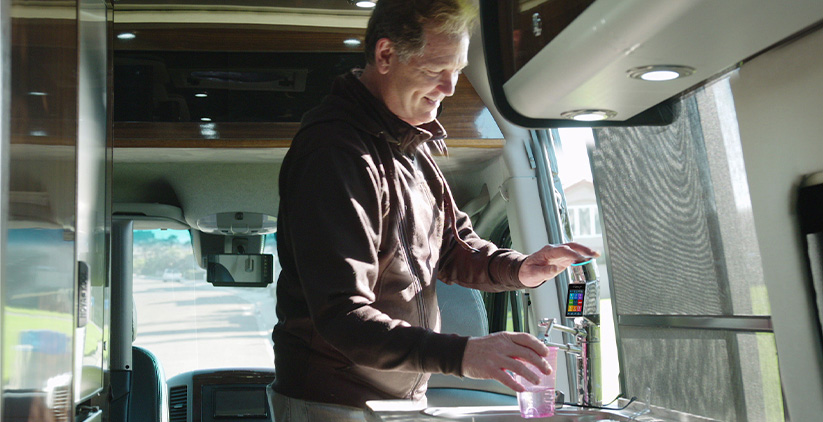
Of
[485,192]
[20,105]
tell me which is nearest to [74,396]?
[20,105]

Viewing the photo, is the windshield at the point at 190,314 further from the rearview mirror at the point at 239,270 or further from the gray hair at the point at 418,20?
the gray hair at the point at 418,20

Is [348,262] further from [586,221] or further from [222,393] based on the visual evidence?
[222,393]

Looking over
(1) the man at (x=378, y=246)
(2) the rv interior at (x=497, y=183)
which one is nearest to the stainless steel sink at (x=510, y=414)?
(2) the rv interior at (x=497, y=183)

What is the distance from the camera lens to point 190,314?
3.64 meters

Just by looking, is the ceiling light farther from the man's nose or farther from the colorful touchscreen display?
the colorful touchscreen display

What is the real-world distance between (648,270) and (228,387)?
2.31 metres

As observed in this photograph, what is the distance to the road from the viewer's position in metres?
3.64

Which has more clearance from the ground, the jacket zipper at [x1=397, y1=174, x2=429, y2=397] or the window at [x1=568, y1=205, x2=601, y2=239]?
the window at [x1=568, y1=205, x2=601, y2=239]

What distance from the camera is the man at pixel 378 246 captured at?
1.42m

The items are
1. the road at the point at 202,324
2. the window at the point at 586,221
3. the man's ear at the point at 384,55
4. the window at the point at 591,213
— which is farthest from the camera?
the road at the point at 202,324

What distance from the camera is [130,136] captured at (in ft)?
10.9

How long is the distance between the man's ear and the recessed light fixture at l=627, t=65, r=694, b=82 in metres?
0.58

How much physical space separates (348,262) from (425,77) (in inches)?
20.0

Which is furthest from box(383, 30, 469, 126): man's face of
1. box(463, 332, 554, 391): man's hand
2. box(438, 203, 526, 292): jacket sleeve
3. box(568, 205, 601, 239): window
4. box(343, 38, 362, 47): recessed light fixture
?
box(343, 38, 362, 47): recessed light fixture
